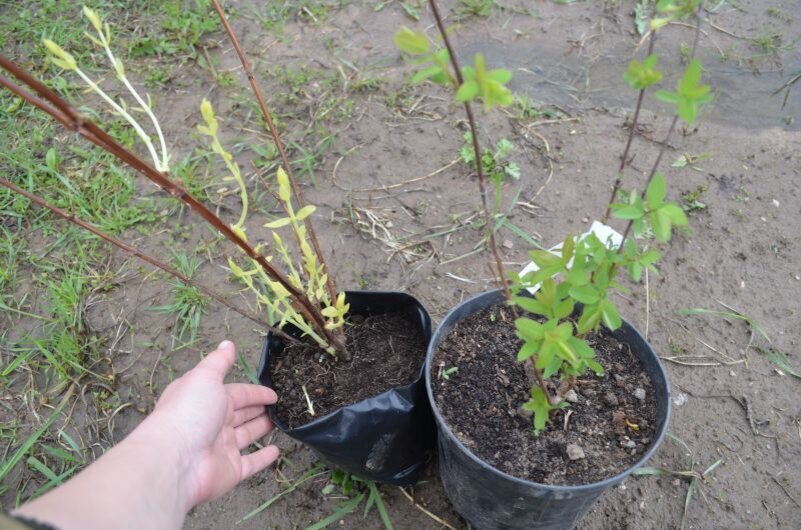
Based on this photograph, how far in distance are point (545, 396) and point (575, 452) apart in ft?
0.71

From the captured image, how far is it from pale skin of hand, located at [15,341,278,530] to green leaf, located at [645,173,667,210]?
1081 millimetres

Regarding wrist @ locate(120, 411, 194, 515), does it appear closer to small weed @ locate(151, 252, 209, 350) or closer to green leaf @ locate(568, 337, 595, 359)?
small weed @ locate(151, 252, 209, 350)

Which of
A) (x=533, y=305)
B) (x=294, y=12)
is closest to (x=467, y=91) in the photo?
(x=533, y=305)

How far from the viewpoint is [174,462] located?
50.8 inches

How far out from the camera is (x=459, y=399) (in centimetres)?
149

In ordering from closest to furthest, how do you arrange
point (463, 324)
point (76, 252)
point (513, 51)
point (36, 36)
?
point (463, 324), point (76, 252), point (513, 51), point (36, 36)

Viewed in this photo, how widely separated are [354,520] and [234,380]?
2.11ft

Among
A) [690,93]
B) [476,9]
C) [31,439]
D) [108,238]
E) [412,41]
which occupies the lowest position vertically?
[31,439]

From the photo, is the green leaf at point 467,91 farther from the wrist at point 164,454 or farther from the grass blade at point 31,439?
the grass blade at point 31,439

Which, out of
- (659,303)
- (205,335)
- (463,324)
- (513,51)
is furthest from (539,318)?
(513,51)

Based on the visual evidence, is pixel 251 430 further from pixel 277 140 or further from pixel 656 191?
pixel 656 191

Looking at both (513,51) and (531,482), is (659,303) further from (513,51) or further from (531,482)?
(513,51)

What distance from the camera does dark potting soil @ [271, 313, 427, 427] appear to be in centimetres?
157

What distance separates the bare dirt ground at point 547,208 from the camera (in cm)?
178
